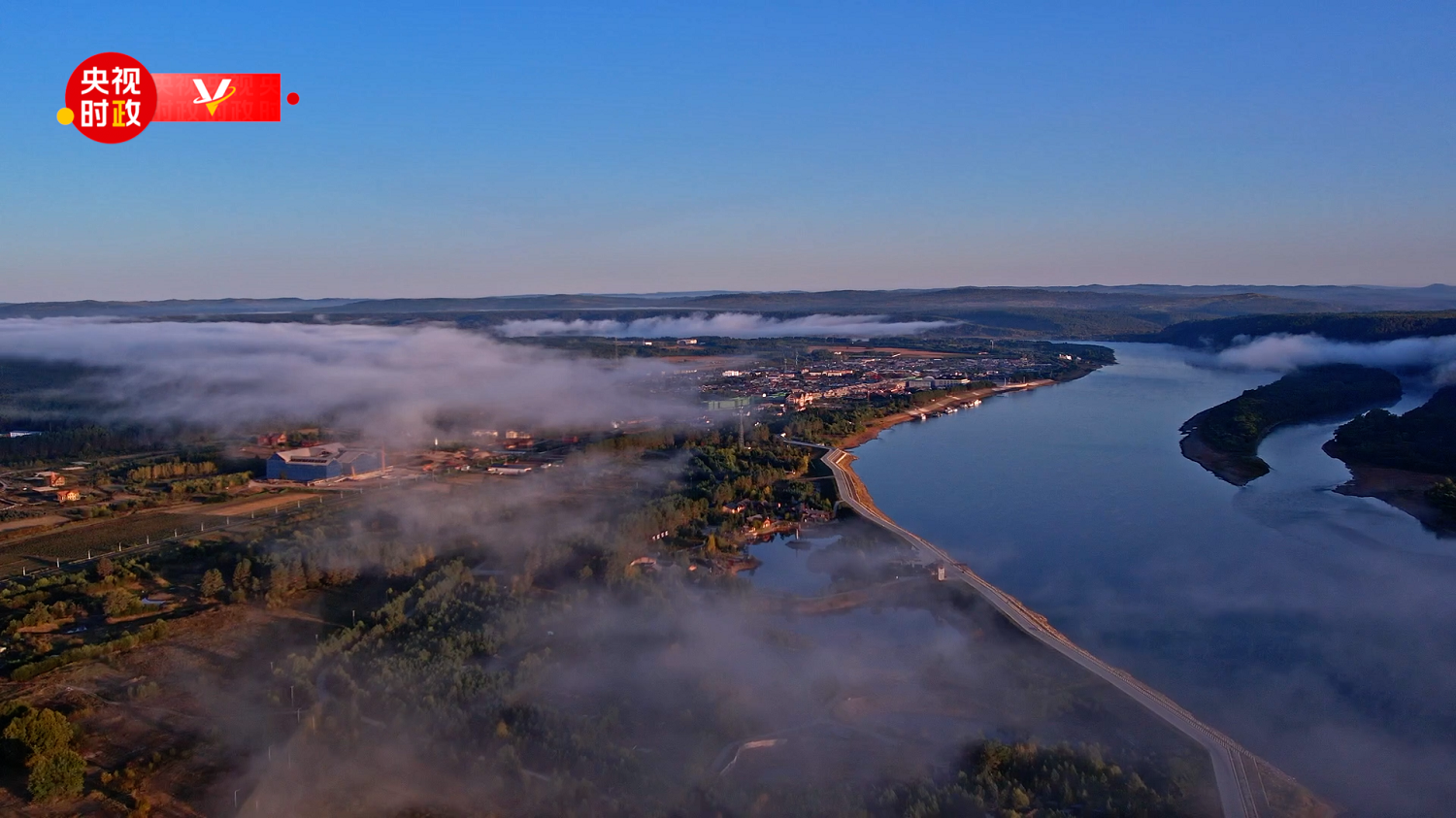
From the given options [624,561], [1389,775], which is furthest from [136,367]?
[1389,775]

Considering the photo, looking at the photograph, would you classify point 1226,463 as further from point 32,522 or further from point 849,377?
point 32,522

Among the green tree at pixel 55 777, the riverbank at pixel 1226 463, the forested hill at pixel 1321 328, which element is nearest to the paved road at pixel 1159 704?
the green tree at pixel 55 777

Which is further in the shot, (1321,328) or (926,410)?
(1321,328)

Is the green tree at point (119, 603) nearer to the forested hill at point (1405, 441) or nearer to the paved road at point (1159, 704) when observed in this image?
the paved road at point (1159, 704)

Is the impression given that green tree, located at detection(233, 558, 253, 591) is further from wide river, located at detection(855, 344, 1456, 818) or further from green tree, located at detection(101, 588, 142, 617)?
wide river, located at detection(855, 344, 1456, 818)

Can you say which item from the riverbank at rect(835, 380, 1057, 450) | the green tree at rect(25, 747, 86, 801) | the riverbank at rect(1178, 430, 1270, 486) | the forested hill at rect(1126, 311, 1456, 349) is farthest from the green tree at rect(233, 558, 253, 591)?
the forested hill at rect(1126, 311, 1456, 349)

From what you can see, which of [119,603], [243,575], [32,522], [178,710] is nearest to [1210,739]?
[178,710]
